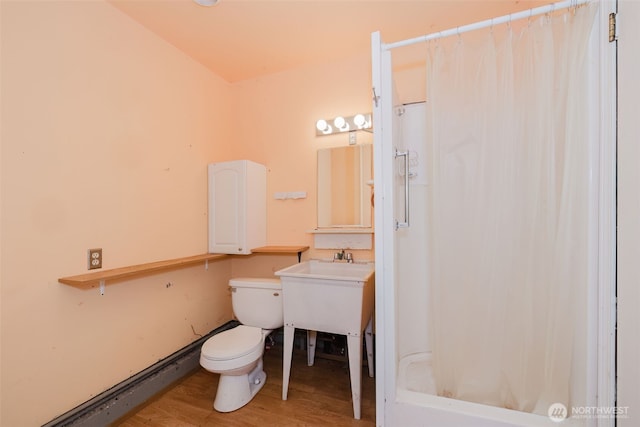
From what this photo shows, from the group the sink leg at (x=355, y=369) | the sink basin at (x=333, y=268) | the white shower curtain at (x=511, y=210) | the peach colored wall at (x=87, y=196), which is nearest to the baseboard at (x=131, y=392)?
the peach colored wall at (x=87, y=196)

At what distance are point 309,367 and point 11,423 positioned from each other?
158 cm

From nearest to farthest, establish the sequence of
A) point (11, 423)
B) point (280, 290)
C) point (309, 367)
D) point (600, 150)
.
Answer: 1. point (600, 150)
2. point (11, 423)
3. point (280, 290)
4. point (309, 367)

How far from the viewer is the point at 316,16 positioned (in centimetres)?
178

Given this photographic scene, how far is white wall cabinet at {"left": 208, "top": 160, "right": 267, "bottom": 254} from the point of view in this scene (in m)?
2.21

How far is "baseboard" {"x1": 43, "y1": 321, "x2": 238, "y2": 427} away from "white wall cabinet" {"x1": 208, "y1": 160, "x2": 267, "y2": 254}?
83 cm

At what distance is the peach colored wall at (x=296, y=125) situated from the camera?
2.22 m

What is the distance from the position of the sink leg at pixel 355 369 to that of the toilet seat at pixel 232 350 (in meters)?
0.58

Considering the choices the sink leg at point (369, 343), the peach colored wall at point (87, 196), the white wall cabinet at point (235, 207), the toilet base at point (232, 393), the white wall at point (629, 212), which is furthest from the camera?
the white wall cabinet at point (235, 207)

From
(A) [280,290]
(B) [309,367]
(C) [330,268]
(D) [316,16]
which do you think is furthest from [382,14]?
(B) [309,367]

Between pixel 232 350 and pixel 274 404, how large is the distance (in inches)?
17.2

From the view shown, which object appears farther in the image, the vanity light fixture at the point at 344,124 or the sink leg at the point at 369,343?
the vanity light fixture at the point at 344,124

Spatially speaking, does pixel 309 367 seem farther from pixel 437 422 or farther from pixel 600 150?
pixel 600 150

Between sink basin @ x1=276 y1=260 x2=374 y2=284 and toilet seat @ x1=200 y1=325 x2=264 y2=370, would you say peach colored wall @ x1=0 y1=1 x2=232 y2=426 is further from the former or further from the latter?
sink basin @ x1=276 y1=260 x2=374 y2=284

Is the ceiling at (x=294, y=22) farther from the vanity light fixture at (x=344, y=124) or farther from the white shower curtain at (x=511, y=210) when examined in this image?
the white shower curtain at (x=511, y=210)
